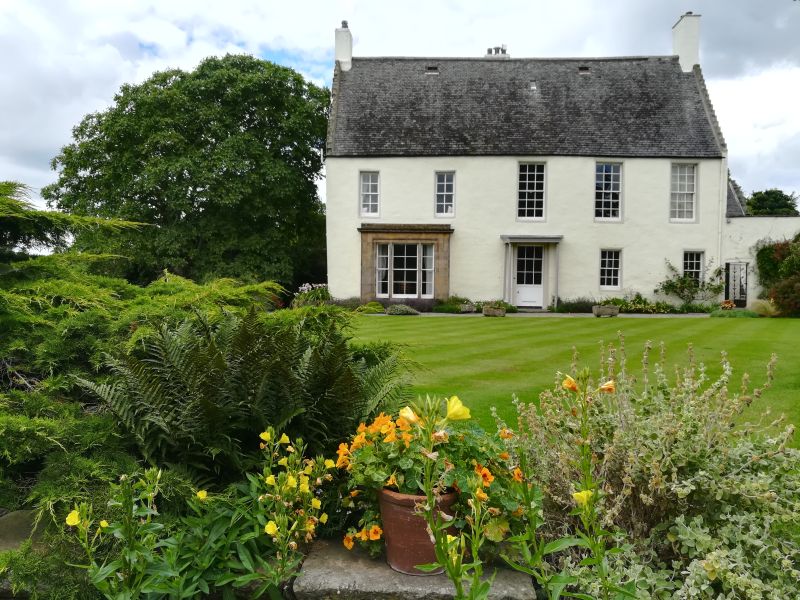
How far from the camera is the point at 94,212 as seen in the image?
2464 cm

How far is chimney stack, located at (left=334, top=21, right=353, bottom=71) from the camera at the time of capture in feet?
80.6

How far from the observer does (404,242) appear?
22.8 metres

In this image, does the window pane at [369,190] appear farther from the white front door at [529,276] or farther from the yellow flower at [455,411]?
the yellow flower at [455,411]

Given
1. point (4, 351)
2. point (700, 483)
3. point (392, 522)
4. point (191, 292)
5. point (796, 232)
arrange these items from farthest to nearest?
point (796, 232)
point (191, 292)
point (4, 351)
point (700, 483)
point (392, 522)

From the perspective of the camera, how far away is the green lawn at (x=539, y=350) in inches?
253

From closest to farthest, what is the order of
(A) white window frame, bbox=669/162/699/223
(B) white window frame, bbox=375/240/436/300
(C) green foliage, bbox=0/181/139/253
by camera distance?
(C) green foliage, bbox=0/181/139/253
(B) white window frame, bbox=375/240/436/300
(A) white window frame, bbox=669/162/699/223

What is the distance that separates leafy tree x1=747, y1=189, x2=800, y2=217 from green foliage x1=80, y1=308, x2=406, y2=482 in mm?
54157

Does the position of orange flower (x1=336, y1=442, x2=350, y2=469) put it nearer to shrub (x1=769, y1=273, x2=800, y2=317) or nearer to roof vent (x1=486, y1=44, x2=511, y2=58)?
shrub (x1=769, y1=273, x2=800, y2=317)

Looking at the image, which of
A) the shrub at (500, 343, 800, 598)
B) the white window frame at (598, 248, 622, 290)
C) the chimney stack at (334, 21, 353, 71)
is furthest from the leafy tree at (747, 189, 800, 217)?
the shrub at (500, 343, 800, 598)

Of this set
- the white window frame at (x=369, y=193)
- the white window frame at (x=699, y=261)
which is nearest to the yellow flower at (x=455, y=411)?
the white window frame at (x=369, y=193)

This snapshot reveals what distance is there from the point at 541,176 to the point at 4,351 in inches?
881

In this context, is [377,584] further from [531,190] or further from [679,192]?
[679,192]

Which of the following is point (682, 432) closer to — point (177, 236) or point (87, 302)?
point (87, 302)

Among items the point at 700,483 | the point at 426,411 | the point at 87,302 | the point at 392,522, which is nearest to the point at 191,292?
the point at 87,302
